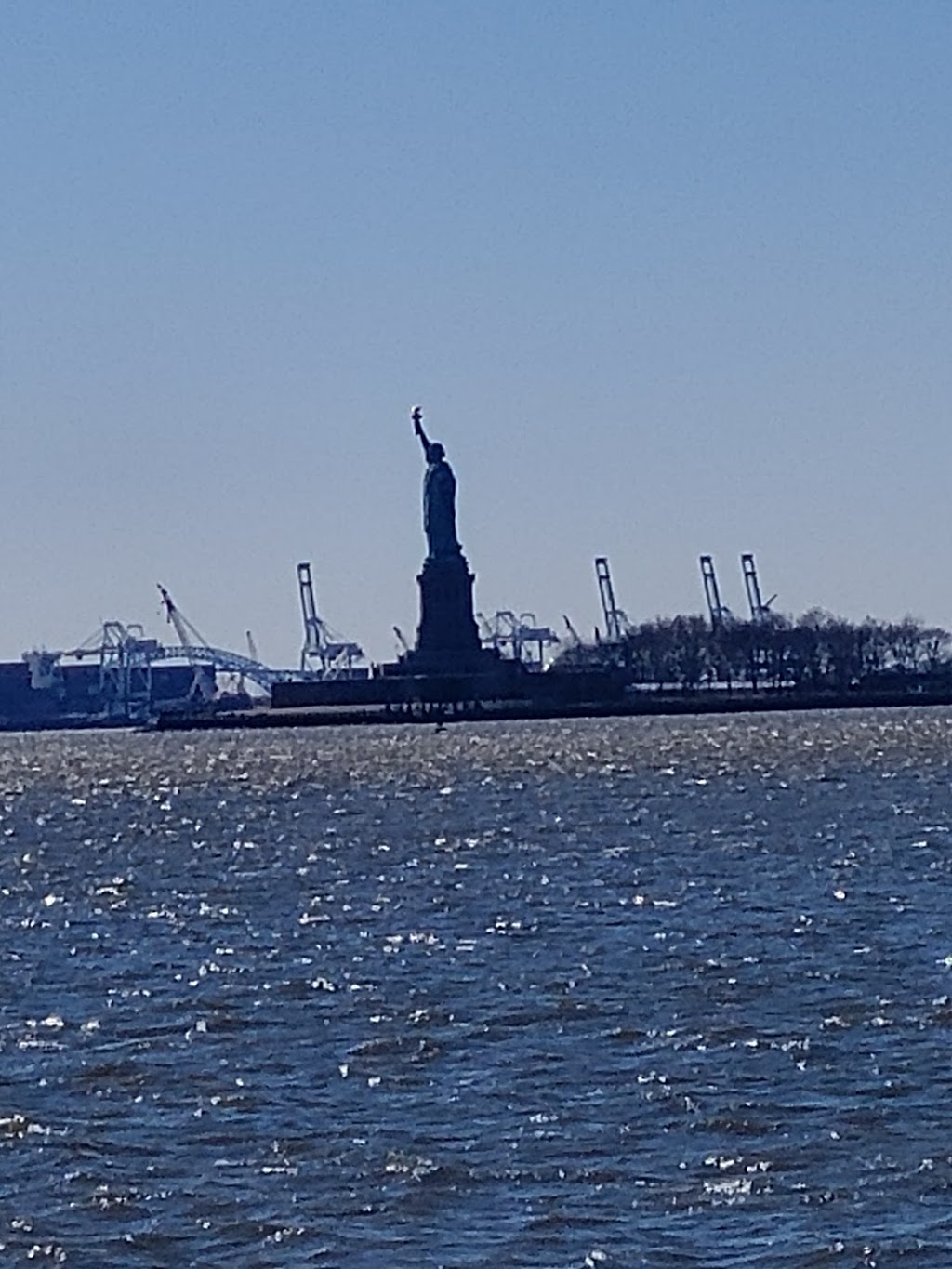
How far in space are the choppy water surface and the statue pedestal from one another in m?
100

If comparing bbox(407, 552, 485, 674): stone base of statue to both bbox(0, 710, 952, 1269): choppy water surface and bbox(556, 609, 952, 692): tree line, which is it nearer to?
bbox(556, 609, 952, 692): tree line

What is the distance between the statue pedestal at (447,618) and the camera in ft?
511

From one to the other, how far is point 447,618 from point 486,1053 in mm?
131972

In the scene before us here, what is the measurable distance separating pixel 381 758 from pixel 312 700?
72793 mm

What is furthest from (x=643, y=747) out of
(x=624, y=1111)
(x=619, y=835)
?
(x=624, y=1111)

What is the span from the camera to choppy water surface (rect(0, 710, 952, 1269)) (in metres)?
19.3

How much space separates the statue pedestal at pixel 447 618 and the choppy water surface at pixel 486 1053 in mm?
100130

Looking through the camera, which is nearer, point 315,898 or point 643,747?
point 315,898

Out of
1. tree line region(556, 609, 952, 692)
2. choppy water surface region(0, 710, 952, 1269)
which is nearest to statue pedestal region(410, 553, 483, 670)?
tree line region(556, 609, 952, 692)

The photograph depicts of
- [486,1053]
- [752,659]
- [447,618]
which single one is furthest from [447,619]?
[486,1053]

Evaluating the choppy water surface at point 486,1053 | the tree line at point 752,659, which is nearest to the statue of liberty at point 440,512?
the tree line at point 752,659

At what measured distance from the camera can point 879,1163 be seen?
66.7 feet

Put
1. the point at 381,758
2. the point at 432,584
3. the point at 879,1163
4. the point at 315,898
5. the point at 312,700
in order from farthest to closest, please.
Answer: the point at 312,700 → the point at 432,584 → the point at 381,758 → the point at 315,898 → the point at 879,1163

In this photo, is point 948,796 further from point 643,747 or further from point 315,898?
point 643,747
